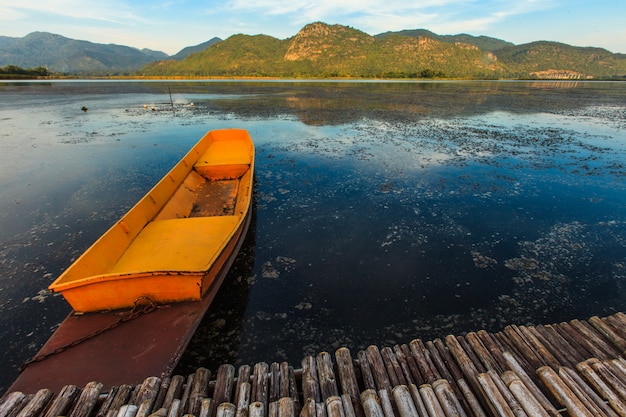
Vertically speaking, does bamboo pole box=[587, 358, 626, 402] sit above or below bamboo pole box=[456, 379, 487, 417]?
above

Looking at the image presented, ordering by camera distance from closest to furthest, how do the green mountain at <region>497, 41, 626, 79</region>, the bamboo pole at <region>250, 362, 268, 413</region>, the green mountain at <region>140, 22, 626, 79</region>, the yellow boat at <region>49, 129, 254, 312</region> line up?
the bamboo pole at <region>250, 362, 268, 413</region> < the yellow boat at <region>49, 129, 254, 312</region> < the green mountain at <region>140, 22, 626, 79</region> < the green mountain at <region>497, 41, 626, 79</region>

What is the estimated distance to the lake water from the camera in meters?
5.40

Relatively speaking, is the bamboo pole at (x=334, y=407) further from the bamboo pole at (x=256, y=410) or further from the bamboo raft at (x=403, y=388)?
the bamboo pole at (x=256, y=410)

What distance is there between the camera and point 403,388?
3404 millimetres

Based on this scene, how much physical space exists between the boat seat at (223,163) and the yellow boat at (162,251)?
0.81m

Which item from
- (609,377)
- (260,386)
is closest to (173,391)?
(260,386)

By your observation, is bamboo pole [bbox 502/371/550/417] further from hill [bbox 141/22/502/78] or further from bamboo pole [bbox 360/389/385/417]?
hill [bbox 141/22/502/78]

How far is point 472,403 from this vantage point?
3.24 m

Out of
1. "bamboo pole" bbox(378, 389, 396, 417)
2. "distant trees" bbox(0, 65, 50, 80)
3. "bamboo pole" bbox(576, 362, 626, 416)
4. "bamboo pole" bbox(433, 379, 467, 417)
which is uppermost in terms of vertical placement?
"distant trees" bbox(0, 65, 50, 80)

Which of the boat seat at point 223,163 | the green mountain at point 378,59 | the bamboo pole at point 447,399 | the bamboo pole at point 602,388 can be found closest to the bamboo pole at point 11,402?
the bamboo pole at point 447,399

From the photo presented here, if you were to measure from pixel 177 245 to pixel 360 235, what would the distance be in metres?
4.61

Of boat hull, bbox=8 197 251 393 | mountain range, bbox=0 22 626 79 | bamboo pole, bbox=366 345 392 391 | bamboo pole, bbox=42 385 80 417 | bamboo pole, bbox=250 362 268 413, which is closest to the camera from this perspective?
bamboo pole, bbox=42 385 80 417

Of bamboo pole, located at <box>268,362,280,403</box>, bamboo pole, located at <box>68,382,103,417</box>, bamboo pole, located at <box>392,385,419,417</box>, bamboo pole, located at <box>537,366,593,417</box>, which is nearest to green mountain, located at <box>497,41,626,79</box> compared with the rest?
bamboo pole, located at <box>537,366,593,417</box>

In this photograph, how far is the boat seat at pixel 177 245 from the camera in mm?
5434
